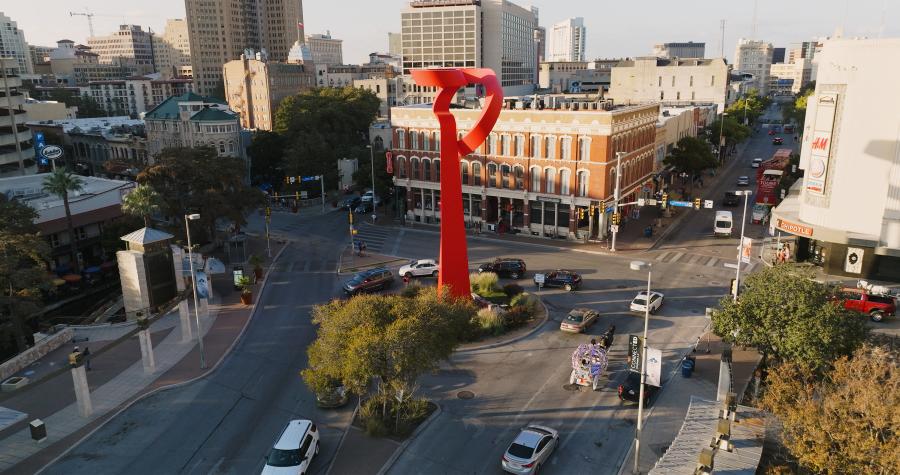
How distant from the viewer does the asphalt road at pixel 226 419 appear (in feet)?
79.5

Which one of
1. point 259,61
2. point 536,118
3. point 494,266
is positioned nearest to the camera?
point 494,266

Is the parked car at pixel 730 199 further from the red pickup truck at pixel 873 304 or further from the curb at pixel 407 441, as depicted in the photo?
the curb at pixel 407 441

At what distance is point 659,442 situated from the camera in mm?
25031

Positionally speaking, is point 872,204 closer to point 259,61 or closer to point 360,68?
point 259,61

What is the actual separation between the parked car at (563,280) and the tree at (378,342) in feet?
65.4

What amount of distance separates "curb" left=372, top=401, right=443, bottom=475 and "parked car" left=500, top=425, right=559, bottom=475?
157 inches

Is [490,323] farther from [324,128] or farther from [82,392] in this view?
[324,128]

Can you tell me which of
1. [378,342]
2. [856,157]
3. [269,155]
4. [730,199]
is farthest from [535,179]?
[269,155]

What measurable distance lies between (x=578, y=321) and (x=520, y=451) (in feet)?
47.7

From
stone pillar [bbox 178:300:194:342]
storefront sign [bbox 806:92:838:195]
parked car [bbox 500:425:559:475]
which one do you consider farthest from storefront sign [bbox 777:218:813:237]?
stone pillar [bbox 178:300:194:342]

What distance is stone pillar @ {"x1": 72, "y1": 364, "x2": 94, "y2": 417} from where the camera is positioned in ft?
88.6

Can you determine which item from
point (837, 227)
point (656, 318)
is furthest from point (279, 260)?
point (837, 227)

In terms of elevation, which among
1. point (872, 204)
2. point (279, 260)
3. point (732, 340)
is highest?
point (872, 204)

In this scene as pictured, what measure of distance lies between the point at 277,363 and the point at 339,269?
1829 centimetres
